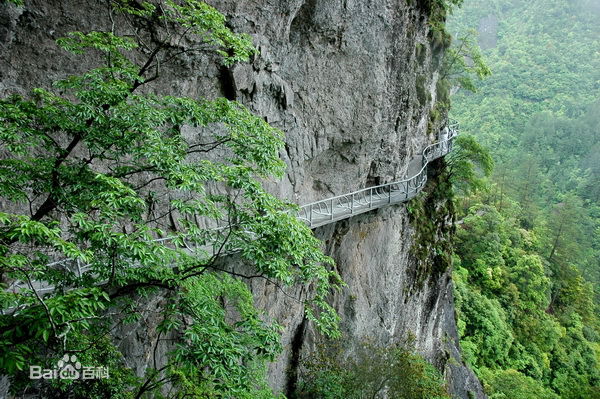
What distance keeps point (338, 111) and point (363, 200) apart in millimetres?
3490

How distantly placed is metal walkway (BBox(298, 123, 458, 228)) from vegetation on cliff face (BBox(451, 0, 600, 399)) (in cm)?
644

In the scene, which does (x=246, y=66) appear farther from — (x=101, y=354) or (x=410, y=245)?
(x=410, y=245)

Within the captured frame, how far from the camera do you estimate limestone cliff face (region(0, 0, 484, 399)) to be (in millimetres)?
11797

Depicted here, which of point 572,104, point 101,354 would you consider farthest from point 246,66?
point 572,104

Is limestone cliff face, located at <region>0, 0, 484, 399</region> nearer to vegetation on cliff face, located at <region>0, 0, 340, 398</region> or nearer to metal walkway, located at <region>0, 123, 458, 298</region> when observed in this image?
metal walkway, located at <region>0, 123, 458, 298</region>

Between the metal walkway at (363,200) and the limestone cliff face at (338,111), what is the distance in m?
0.42

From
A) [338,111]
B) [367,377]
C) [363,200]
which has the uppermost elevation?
[338,111]

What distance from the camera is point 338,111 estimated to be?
14.9m

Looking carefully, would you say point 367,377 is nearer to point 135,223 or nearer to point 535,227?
point 135,223

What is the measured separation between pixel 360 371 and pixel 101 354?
30.5ft

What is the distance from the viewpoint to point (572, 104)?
3098 inches

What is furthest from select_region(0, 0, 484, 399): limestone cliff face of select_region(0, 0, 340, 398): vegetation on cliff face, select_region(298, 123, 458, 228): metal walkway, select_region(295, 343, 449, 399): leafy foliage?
select_region(0, 0, 340, 398): vegetation on cliff face

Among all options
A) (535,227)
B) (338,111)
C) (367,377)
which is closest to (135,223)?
(367,377)

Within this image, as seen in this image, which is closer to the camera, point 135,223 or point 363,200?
point 135,223
